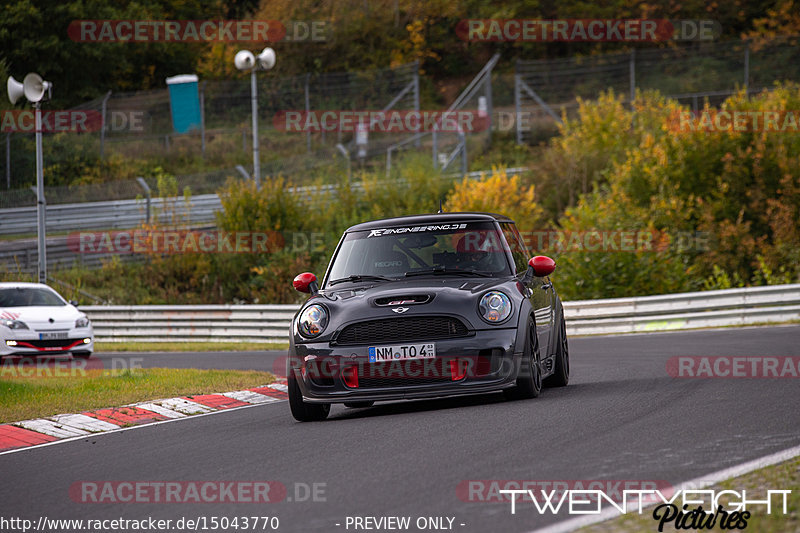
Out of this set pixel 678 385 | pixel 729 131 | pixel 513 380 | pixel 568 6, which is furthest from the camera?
pixel 568 6

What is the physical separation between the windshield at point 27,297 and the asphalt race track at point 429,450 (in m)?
11.7

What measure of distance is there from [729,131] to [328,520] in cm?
2368

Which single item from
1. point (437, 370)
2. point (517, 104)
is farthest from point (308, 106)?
point (437, 370)

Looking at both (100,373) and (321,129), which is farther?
(321,129)

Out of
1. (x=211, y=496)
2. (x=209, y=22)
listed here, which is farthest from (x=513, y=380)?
(x=209, y=22)

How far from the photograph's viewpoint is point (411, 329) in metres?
9.16

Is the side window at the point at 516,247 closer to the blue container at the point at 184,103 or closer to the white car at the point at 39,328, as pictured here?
the white car at the point at 39,328

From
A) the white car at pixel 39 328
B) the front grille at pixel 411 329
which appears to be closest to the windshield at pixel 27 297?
the white car at pixel 39 328

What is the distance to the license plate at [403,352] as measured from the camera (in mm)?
9102

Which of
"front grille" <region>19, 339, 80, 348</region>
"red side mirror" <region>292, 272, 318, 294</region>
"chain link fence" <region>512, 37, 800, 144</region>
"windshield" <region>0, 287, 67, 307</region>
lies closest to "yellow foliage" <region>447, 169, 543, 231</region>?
"chain link fence" <region>512, 37, 800, 144</region>

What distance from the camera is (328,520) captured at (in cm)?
563

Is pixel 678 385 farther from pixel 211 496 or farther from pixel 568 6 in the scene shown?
pixel 568 6

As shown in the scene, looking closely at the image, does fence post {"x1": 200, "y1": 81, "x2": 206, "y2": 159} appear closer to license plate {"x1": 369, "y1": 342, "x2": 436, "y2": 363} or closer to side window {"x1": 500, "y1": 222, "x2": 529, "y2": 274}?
side window {"x1": 500, "y1": 222, "x2": 529, "y2": 274}

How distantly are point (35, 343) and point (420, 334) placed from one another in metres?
12.8
